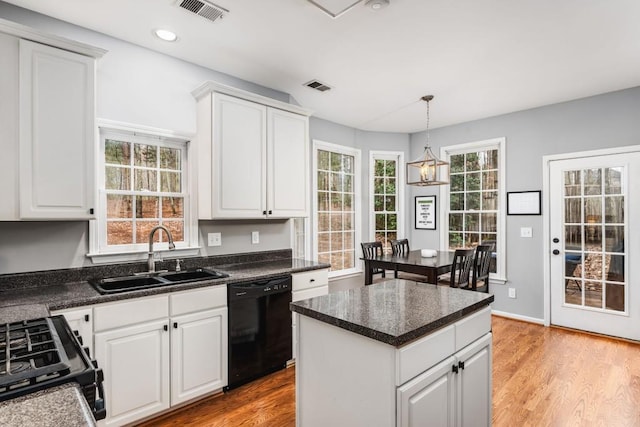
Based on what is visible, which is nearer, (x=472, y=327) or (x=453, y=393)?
(x=453, y=393)

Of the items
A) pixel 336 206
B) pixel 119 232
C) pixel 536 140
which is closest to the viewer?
pixel 119 232

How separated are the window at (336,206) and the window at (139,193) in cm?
193

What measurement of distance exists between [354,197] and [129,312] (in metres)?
3.56

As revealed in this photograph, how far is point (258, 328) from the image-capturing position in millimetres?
2721

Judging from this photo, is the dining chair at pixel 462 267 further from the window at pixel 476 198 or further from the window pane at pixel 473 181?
the window pane at pixel 473 181

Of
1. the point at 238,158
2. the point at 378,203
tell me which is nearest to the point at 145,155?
the point at 238,158

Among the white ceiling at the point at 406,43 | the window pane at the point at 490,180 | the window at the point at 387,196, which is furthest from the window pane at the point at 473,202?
the white ceiling at the point at 406,43

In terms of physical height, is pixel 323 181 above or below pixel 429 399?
above

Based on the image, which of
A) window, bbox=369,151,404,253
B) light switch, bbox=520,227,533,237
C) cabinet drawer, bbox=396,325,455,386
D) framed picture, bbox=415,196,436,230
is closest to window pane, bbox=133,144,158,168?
cabinet drawer, bbox=396,325,455,386

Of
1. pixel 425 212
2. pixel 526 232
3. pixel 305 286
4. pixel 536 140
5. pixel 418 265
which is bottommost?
pixel 305 286

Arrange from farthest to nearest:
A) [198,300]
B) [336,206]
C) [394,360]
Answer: [336,206]
[198,300]
[394,360]

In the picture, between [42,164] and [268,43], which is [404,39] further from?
[42,164]

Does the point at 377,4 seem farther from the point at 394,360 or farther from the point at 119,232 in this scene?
the point at 119,232

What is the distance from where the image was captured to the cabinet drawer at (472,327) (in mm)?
1668
